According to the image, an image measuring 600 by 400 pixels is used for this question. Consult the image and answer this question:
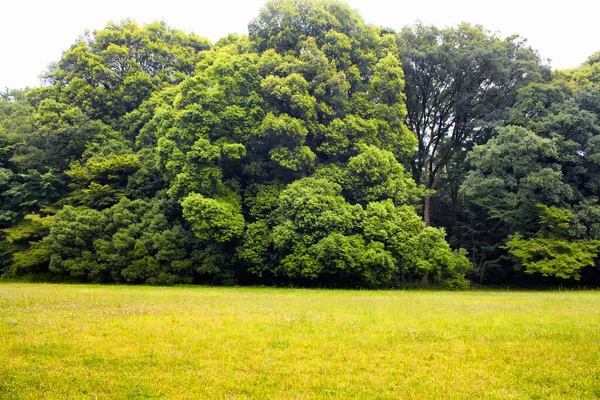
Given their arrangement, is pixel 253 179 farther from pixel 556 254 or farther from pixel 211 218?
pixel 556 254

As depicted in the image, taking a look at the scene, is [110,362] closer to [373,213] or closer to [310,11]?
[373,213]

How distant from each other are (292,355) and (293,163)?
1898 cm

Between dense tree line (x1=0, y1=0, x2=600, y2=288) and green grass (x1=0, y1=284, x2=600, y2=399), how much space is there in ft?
42.6

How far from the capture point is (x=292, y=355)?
8227 mm

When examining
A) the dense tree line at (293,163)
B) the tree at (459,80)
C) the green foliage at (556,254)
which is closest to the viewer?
the dense tree line at (293,163)

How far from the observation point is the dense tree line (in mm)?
25812

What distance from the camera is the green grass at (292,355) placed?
6609 millimetres

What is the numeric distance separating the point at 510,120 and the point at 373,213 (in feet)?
43.0

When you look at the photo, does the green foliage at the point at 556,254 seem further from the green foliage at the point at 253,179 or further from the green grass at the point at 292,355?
the green grass at the point at 292,355

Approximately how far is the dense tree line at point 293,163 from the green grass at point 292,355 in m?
13.0

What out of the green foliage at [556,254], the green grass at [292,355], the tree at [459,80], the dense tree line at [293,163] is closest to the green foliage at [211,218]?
the dense tree line at [293,163]

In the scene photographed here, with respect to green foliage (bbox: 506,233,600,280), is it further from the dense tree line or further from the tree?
the tree

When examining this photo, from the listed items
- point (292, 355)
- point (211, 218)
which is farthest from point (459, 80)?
point (292, 355)

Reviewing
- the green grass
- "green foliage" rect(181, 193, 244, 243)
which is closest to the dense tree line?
"green foliage" rect(181, 193, 244, 243)
